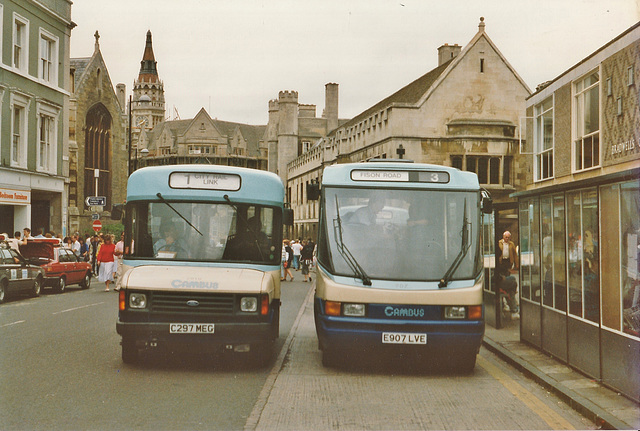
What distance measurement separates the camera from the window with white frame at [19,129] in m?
31.6

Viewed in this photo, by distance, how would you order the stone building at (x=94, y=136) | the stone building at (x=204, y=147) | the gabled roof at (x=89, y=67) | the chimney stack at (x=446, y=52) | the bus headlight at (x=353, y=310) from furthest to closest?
1. the stone building at (x=204, y=147)
2. the gabled roof at (x=89, y=67)
3. the stone building at (x=94, y=136)
4. the chimney stack at (x=446, y=52)
5. the bus headlight at (x=353, y=310)

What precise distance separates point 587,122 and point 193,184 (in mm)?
18495

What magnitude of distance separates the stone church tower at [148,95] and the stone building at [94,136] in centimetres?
9359

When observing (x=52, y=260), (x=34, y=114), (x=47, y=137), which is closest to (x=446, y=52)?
(x=47, y=137)

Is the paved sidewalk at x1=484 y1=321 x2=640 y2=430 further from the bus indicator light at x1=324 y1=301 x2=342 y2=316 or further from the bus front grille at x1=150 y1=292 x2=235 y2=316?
the bus front grille at x1=150 y1=292 x2=235 y2=316

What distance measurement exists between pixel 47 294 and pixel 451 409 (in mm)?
18304

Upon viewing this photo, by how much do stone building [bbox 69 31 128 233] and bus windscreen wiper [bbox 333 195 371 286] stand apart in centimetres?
5099

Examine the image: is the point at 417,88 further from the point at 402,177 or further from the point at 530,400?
the point at 530,400

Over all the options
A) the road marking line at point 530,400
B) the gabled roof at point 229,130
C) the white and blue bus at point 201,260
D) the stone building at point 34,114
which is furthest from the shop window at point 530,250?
the gabled roof at point 229,130

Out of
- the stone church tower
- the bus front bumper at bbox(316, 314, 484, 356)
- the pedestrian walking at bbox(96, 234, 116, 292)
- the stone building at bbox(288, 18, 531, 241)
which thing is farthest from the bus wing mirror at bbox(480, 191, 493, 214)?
the stone church tower

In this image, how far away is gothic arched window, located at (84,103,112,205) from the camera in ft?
209

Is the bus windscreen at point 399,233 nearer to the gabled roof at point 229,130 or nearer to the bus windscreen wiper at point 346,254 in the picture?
the bus windscreen wiper at point 346,254

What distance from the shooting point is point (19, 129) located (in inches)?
1280

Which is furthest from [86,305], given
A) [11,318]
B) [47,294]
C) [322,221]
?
[322,221]
